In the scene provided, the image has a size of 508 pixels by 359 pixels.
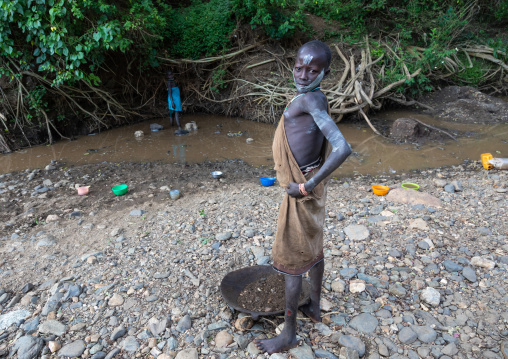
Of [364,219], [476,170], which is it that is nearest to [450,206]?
[364,219]

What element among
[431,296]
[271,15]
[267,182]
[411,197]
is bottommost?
[267,182]

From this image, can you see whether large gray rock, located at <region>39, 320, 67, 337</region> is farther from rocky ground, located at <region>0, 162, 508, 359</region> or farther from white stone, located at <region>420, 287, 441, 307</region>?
white stone, located at <region>420, 287, 441, 307</region>

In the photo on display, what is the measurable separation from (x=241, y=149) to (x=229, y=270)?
3776 millimetres

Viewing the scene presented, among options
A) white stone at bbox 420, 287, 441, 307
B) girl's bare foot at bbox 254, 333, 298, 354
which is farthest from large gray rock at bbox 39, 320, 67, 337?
white stone at bbox 420, 287, 441, 307

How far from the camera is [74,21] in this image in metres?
5.34

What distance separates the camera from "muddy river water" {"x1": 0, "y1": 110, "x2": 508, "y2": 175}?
547cm

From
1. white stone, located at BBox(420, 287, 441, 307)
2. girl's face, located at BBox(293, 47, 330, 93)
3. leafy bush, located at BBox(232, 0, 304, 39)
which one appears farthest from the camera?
leafy bush, located at BBox(232, 0, 304, 39)

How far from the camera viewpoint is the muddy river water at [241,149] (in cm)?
547

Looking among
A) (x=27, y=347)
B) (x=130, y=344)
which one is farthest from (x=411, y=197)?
(x=27, y=347)

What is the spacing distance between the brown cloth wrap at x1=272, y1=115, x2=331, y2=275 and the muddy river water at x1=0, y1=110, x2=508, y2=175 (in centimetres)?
343

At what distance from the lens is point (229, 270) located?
2.67 m

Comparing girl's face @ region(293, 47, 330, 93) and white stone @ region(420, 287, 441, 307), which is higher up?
girl's face @ region(293, 47, 330, 93)

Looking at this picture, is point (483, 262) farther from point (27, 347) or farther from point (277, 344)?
point (27, 347)

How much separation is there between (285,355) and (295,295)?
0.37m
